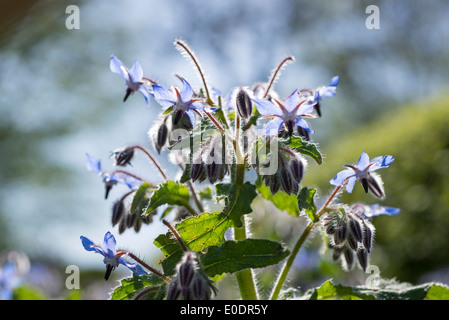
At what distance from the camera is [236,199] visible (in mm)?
1013

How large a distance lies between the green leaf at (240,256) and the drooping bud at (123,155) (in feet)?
1.23

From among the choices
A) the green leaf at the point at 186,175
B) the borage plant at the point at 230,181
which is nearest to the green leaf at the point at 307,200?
the borage plant at the point at 230,181

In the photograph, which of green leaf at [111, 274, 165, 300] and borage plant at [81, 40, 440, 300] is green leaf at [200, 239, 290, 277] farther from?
green leaf at [111, 274, 165, 300]

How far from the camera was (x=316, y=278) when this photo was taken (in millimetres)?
2410

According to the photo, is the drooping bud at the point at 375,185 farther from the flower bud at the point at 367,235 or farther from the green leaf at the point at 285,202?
the green leaf at the point at 285,202

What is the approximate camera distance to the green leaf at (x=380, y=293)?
106 cm

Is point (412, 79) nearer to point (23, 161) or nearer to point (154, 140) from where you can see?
point (23, 161)

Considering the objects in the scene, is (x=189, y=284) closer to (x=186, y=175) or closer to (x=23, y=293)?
(x=186, y=175)

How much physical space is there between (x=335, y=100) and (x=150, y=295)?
36.7ft

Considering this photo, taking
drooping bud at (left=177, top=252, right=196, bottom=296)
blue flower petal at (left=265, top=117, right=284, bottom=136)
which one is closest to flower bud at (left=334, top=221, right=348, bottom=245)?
blue flower petal at (left=265, top=117, right=284, bottom=136)

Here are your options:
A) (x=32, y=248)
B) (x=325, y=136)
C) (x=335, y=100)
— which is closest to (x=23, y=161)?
(x=32, y=248)

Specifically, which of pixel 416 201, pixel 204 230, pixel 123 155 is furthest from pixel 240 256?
pixel 416 201

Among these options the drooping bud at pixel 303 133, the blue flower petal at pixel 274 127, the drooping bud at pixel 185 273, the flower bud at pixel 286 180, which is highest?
the drooping bud at pixel 303 133

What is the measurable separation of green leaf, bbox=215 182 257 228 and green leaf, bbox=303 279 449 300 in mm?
229
